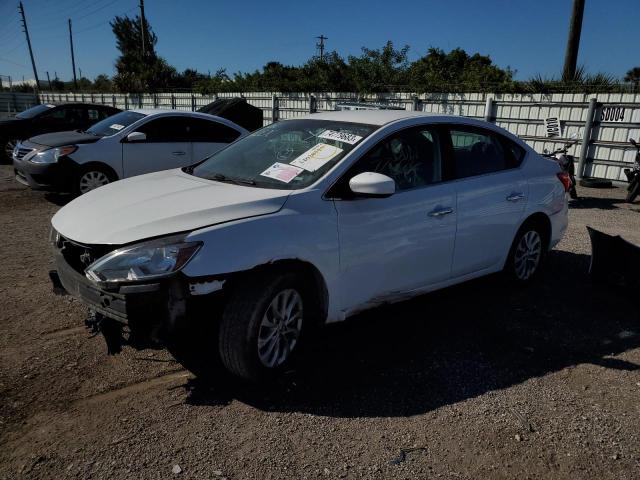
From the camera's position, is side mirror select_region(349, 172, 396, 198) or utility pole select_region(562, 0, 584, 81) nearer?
side mirror select_region(349, 172, 396, 198)

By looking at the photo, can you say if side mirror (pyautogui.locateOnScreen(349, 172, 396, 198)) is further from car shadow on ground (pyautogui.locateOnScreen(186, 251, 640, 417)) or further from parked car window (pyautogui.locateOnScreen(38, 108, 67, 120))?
parked car window (pyautogui.locateOnScreen(38, 108, 67, 120))

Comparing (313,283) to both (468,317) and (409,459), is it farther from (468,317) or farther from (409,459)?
(468,317)

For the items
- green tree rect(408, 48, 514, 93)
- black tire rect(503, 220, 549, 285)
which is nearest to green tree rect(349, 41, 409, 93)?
green tree rect(408, 48, 514, 93)

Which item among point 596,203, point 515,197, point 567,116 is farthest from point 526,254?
point 567,116

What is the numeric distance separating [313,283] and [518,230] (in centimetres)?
236

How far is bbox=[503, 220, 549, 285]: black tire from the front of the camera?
468 cm

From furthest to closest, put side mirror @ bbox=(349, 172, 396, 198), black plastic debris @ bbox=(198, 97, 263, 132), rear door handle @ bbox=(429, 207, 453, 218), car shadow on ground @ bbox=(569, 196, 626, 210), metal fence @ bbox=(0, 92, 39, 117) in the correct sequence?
metal fence @ bbox=(0, 92, 39, 117) → black plastic debris @ bbox=(198, 97, 263, 132) → car shadow on ground @ bbox=(569, 196, 626, 210) → rear door handle @ bbox=(429, 207, 453, 218) → side mirror @ bbox=(349, 172, 396, 198)

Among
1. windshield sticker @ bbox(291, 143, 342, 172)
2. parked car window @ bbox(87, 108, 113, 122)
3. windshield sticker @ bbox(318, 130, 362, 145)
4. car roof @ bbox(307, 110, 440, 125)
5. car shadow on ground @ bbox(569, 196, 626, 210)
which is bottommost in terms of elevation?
car shadow on ground @ bbox(569, 196, 626, 210)

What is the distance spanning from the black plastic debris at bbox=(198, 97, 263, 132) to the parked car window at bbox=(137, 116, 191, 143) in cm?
566

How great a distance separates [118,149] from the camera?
26.7ft

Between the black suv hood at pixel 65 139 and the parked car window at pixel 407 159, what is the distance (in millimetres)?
5998

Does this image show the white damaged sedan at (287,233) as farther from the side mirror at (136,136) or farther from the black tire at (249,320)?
the side mirror at (136,136)

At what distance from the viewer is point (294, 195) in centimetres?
313

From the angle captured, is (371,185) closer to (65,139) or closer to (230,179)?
(230,179)
